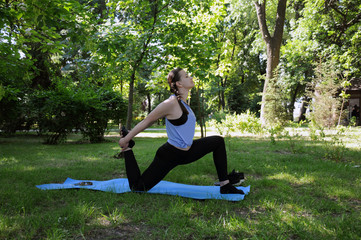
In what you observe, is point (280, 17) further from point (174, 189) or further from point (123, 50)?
point (174, 189)

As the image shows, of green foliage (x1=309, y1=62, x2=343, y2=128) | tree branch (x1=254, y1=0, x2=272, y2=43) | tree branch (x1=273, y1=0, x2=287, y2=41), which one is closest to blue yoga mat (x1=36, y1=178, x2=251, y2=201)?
green foliage (x1=309, y1=62, x2=343, y2=128)

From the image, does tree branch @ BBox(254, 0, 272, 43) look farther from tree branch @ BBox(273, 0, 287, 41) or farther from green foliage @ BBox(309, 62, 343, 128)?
green foliage @ BBox(309, 62, 343, 128)

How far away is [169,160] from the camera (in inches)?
Result: 130

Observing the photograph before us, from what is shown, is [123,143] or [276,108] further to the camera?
[276,108]

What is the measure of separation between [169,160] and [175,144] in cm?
23

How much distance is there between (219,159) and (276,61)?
1169cm

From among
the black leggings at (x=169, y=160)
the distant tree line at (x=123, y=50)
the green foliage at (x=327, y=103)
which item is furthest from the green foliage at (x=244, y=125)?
the black leggings at (x=169, y=160)

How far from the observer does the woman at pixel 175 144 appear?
10.7 feet

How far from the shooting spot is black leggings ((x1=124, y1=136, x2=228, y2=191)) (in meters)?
3.29

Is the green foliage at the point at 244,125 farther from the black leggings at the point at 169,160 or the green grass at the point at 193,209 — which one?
the black leggings at the point at 169,160

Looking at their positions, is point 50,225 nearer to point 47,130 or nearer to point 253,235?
point 253,235

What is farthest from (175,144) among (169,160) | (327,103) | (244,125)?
(327,103)

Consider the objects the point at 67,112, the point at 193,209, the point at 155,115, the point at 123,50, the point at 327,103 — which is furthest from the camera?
the point at 327,103

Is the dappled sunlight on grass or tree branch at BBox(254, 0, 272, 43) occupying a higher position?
tree branch at BBox(254, 0, 272, 43)
